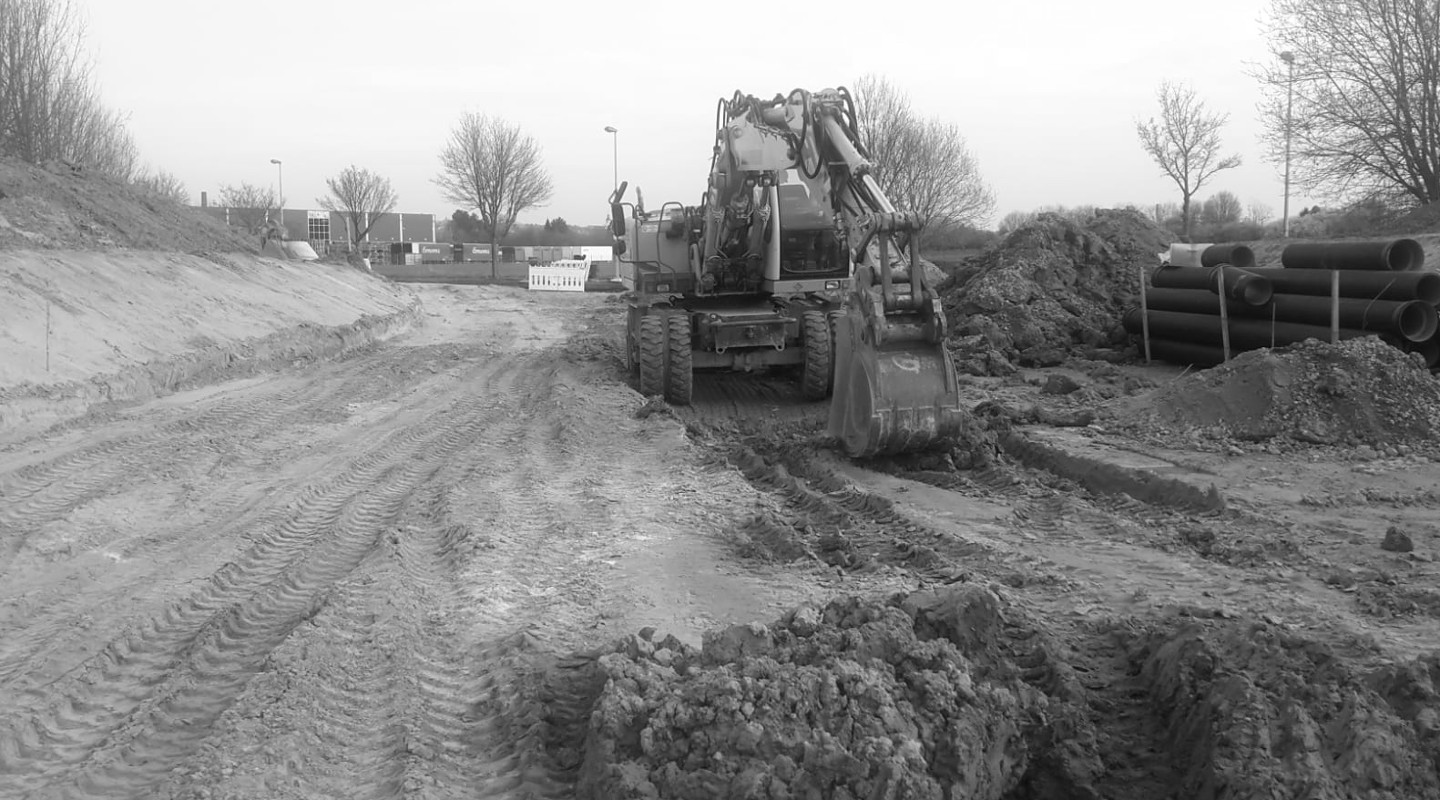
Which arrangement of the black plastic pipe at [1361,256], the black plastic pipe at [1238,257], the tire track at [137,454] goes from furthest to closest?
the black plastic pipe at [1238,257]
the black plastic pipe at [1361,256]
the tire track at [137,454]

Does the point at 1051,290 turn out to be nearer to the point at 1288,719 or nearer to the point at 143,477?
the point at 143,477

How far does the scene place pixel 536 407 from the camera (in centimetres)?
1252

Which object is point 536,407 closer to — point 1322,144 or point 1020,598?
point 1020,598

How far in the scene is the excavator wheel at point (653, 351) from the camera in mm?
12148

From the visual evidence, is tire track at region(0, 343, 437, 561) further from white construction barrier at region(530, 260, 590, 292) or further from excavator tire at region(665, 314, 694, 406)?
white construction barrier at region(530, 260, 590, 292)

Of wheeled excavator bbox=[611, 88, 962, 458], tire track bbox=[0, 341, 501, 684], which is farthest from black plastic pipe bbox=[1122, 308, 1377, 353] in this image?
tire track bbox=[0, 341, 501, 684]

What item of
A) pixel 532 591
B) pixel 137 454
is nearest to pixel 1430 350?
pixel 532 591

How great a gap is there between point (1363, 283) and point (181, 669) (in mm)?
12799

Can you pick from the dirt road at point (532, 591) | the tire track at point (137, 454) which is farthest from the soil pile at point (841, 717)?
the tire track at point (137, 454)

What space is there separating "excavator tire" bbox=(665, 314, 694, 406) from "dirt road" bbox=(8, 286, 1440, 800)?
Answer: 133 cm

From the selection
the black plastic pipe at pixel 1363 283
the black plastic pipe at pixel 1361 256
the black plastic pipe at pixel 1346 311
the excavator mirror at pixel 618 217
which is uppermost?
the excavator mirror at pixel 618 217

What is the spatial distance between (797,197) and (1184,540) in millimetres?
6849

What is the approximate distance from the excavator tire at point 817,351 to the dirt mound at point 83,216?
12790mm

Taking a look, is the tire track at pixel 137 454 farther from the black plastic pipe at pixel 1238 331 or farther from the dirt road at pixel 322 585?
the black plastic pipe at pixel 1238 331
